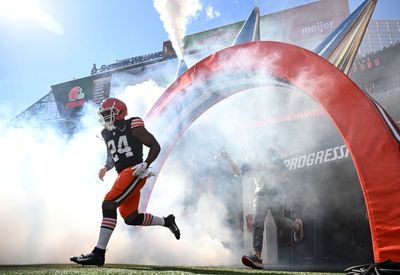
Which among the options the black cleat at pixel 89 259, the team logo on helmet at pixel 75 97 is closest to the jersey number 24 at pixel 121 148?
the black cleat at pixel 89 259

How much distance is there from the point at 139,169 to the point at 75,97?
55.6ft

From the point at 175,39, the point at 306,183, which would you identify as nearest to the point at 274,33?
the point at 175,39

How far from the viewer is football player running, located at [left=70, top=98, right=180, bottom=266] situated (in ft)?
10.7

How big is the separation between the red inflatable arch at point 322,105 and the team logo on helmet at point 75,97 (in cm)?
1471

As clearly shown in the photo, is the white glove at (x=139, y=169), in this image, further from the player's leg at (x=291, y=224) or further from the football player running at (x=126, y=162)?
the player's leg at (x=291, y=224)

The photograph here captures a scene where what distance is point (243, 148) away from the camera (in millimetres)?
5508

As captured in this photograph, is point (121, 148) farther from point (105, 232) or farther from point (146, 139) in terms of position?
point (105, 232)

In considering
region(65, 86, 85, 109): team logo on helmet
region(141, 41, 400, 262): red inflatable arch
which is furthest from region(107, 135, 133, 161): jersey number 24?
region(65, 86, 85, 109): team logo on helmet

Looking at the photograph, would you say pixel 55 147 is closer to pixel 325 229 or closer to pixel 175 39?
pixel 175 39

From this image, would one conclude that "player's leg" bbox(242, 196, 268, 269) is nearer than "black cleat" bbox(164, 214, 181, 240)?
Yes

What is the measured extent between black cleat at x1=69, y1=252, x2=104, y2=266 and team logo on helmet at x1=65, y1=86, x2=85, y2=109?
16.3 m

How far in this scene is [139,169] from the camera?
326 centimetres

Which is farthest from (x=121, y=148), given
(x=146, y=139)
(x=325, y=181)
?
(x=325, y=181)

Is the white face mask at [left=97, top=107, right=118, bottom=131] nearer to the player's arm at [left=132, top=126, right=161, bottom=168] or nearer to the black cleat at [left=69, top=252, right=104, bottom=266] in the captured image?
the player's arm at [left=132, top=126, right=161, bottom=168]
